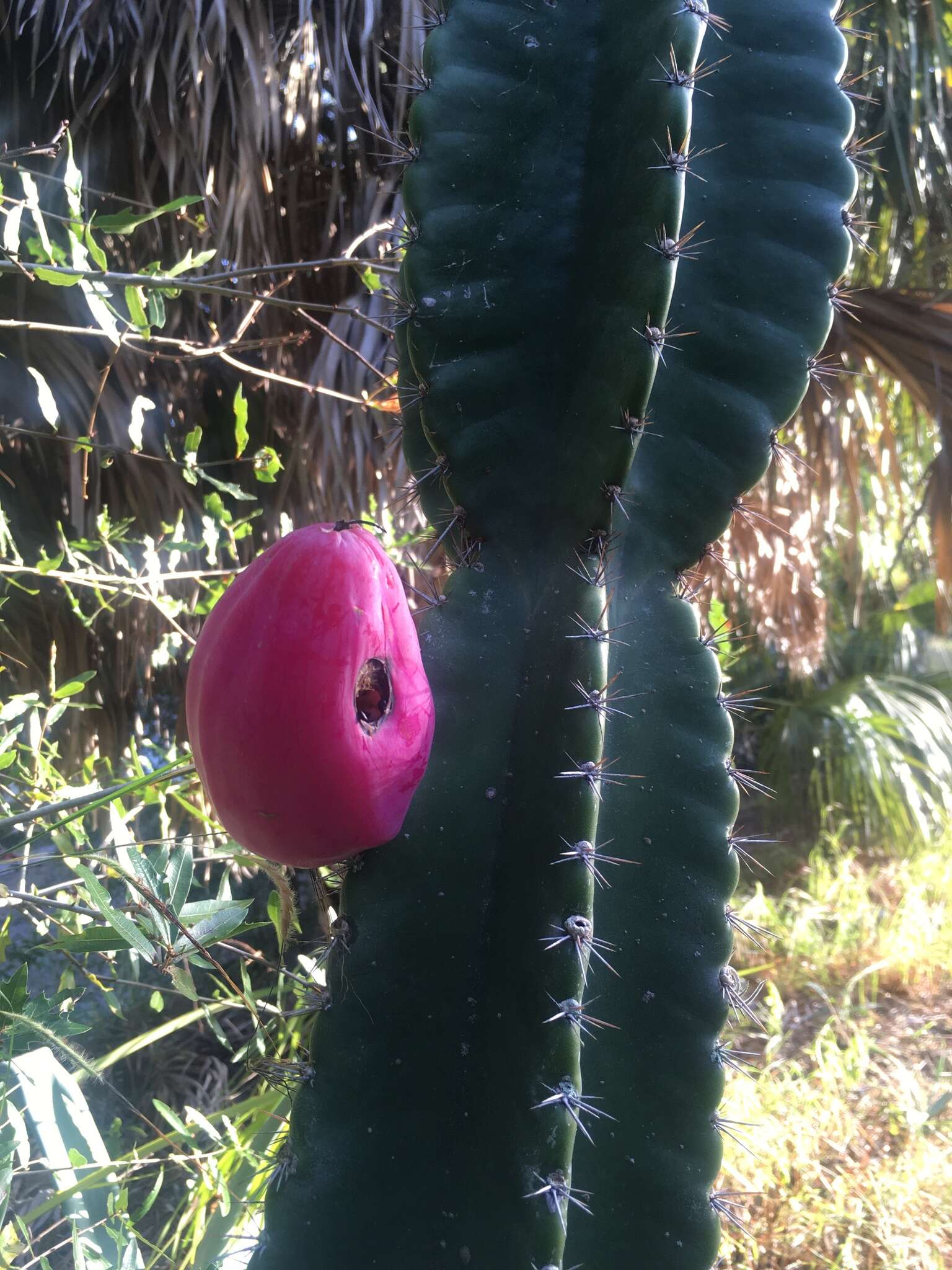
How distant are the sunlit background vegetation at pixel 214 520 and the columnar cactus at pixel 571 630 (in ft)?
0.20

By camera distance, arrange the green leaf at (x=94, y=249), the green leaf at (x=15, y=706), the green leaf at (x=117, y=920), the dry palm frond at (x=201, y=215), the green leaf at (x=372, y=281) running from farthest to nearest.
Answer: the dry palm frond at (x=201, y=215), the green leaf at (x=372, y=281), the green leaf at (x=15, y=706), the green leaf at (x=94, y=249), the green leaf at (x=117, y=920)

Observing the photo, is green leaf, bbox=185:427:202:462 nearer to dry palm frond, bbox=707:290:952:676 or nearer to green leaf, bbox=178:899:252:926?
green leaf, bbox=178:899:252:926

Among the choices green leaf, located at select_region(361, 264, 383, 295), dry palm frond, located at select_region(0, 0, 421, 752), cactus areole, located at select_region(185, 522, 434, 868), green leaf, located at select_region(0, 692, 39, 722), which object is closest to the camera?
cactus areole, located at select_region(185, 522, 434, 868)

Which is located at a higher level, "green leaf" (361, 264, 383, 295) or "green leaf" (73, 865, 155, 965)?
"green leaf" (361, 264, 383, 295)

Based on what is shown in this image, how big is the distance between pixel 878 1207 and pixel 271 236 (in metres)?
2.24

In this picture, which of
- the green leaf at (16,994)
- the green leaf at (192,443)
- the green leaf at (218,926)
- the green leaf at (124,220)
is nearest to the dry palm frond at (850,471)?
the green leaf at (192,443)

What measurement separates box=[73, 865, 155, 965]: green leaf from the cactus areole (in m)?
0.15

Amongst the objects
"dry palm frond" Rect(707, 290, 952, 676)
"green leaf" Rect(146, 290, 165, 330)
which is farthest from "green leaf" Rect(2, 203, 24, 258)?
"dry palm frond" Rect(707, 290, 952, 676)

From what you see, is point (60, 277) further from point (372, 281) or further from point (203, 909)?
point (203, 909)

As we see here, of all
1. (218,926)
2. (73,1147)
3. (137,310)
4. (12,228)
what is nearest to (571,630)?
(218,926)

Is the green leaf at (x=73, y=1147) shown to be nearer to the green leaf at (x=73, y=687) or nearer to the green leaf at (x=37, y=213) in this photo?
the green leaf at (x=73, y=687)

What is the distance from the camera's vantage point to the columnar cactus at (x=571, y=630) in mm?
512

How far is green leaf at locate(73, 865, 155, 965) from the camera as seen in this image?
54 centimetres

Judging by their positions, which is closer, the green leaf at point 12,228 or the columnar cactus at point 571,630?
the columnar cactus at point 571,630
